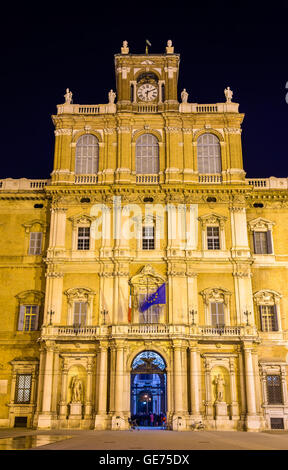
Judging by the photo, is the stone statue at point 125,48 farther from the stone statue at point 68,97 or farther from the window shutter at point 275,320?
the window shutter at point 275,320

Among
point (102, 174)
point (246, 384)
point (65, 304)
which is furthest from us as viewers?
point (102, 174)

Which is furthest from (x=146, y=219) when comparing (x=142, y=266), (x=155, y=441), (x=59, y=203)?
(x=155, y=441)

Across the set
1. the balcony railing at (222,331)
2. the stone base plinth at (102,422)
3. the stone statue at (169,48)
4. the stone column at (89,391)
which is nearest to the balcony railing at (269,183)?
the balcony railing at (222,331)

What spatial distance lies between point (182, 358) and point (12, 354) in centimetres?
1314

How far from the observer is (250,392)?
121 feet

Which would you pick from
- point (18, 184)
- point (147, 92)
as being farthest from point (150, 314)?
point (147, 92)

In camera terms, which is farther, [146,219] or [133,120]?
[133,120]

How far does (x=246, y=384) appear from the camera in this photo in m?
37.0

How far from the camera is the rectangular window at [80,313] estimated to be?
3950 centimetres

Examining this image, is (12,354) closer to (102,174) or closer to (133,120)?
(102,174)

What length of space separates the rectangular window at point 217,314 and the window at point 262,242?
5.70m
